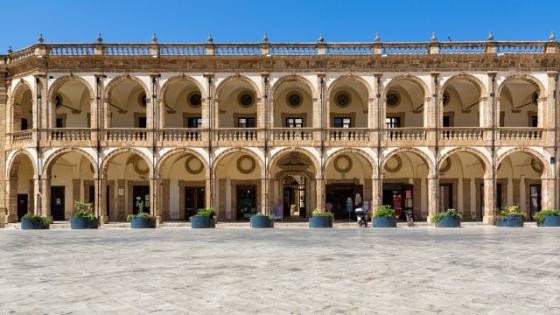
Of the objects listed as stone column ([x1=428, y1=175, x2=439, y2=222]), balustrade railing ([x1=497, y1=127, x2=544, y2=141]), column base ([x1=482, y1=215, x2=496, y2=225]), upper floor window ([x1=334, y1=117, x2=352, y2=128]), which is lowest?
column base ([x1=482, y1=215, x2=496, y2=225])

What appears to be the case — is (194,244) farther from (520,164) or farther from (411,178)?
(520,164)

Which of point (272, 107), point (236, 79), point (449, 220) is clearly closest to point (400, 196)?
point (449, 220)

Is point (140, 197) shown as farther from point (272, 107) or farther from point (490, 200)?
point (490, 200)

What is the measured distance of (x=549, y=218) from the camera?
2294 cm

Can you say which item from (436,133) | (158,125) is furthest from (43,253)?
(436,133)

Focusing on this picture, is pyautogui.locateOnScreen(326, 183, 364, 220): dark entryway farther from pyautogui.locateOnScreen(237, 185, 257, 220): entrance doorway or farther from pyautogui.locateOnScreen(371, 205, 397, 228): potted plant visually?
pyautogui.locateOnScreen(237, 185, 257, 220): entrance doorway

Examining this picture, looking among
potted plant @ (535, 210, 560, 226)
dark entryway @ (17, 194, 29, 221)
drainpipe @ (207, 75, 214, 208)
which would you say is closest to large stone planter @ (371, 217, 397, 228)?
potted plant @ (535, 210, 560, 226)

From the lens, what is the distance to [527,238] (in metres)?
17.1

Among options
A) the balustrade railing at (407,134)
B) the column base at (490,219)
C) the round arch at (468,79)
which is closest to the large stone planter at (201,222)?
the balustrade railing at (407,134)

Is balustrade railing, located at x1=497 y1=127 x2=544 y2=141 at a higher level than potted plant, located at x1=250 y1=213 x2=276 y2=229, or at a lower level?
higher

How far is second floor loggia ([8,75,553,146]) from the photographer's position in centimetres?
2467

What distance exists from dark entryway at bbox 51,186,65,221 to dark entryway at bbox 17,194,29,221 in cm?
157

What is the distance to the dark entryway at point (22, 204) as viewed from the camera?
27938 mm

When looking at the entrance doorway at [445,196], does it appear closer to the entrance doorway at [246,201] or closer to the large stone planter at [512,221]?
the large stone planter at [512,221]
